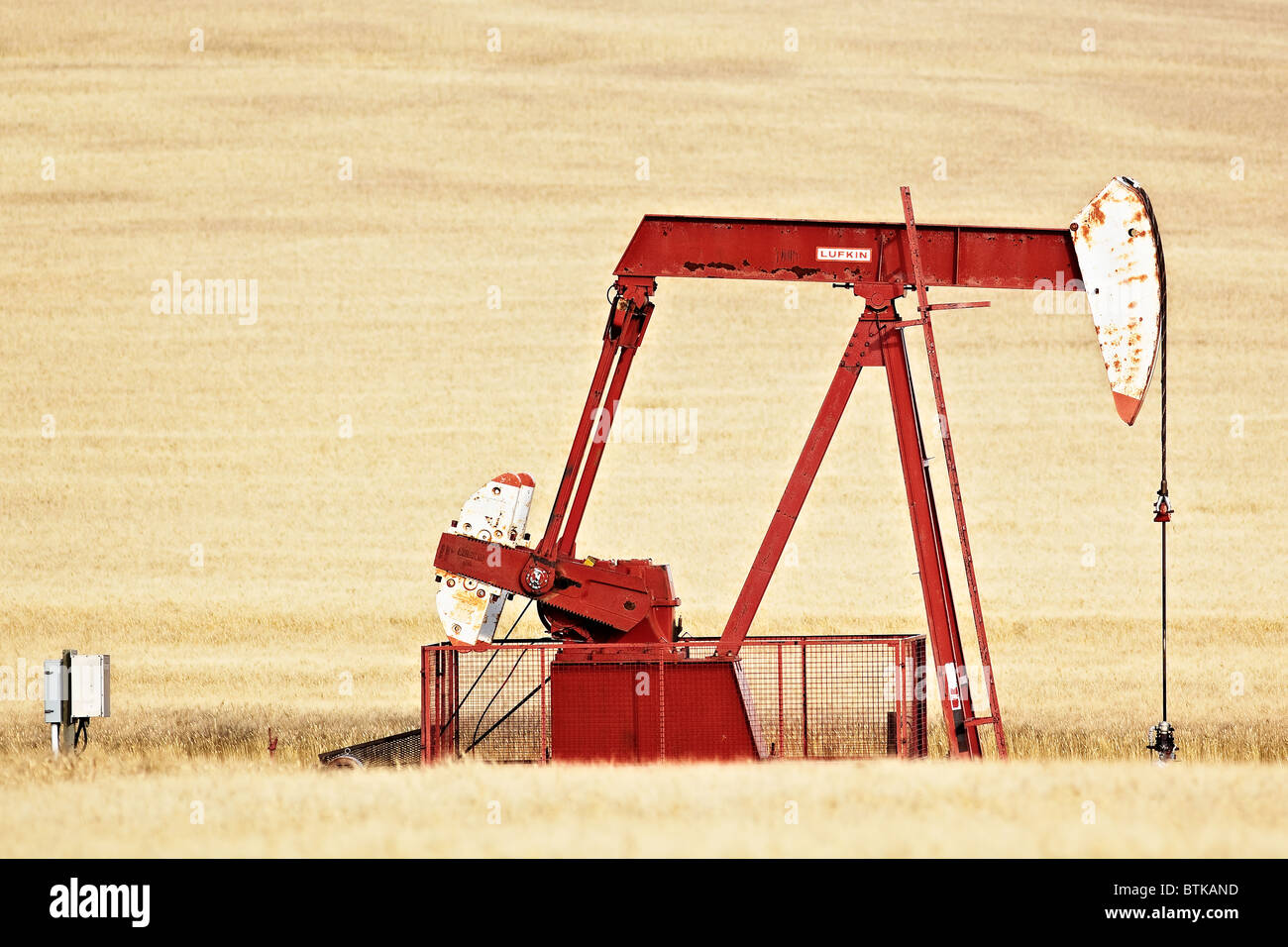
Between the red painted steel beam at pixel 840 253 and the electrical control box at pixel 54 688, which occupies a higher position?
the red painted steel beam at pixel 840 253

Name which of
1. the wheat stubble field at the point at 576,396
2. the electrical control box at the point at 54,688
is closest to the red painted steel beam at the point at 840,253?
the wheat stubble field at the point at 576,396

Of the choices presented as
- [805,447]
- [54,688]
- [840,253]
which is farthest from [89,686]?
[840,253]

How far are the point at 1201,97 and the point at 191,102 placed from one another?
90.9 feet

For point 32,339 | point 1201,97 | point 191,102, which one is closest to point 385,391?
point 32,339

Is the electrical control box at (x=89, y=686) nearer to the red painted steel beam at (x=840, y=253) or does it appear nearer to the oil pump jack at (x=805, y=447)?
the oil pump jack at (x=805, y=447)

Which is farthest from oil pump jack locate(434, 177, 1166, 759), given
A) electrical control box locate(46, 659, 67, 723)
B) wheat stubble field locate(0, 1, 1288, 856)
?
electrical control box locate(46, 659, 67, 723)

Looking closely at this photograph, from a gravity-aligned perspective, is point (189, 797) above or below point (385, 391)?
below

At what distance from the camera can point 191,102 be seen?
52.2m

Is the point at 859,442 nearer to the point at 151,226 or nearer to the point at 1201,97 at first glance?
the point at 151,226

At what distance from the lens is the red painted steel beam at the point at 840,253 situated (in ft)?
45.0

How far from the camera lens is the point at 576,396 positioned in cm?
3503

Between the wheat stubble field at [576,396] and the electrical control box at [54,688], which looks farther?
the electrical control box at [54,688]

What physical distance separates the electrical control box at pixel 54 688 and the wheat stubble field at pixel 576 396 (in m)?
0.70

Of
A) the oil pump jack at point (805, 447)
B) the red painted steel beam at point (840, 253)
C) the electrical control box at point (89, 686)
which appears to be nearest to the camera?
the oil pump jack at point (805, 447)
